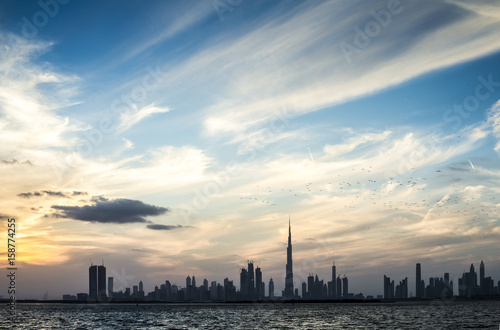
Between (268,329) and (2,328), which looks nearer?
(268,329)

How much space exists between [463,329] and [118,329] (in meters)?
86.2

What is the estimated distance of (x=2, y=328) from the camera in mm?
127875

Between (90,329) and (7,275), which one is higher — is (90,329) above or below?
below

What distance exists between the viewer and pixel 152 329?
123625mm

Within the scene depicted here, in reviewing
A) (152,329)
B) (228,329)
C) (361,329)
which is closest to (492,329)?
(361,329)

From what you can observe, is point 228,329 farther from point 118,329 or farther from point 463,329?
point 463,329

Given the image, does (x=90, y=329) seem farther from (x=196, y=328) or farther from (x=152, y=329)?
(x=196, y=328)

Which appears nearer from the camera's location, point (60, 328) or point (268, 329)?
point (268, 329)

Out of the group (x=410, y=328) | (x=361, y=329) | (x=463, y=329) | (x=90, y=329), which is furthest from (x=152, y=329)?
(x=463, y=329)

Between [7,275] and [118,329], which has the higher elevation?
[7,275]

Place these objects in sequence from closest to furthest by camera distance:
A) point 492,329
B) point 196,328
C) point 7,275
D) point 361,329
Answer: point 7,275 → point 492,329 → point 361,329 → point 196,328

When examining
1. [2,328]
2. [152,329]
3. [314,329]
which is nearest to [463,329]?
[314,329]

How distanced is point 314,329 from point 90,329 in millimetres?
59146

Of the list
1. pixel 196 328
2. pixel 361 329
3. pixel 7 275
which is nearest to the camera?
pixel 7 275
